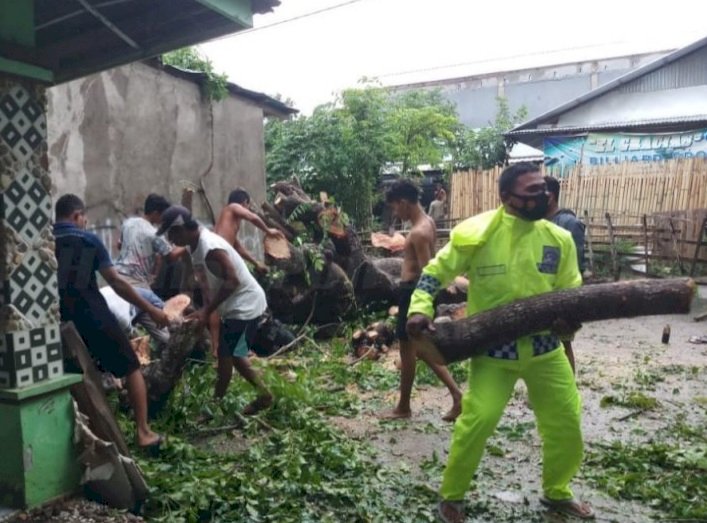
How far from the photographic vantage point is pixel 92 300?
4430 mm

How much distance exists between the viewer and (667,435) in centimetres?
510

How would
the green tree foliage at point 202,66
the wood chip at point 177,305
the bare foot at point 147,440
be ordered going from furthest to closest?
the green tree foliage at point 202,66 < the wood chip at point 177,305 < the bare foot at point 147,440

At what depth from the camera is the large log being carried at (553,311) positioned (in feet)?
12.1

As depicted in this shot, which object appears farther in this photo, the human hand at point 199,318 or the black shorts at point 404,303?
the black shorts at point 404,303

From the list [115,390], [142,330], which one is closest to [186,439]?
[115,390]

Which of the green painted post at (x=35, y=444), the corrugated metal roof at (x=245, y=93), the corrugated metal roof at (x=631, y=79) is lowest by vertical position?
the green painted post at (x=35, y=444)

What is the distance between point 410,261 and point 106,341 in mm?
2332

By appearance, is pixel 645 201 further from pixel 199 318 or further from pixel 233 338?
pixel 199 318

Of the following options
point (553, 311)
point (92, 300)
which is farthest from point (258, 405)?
point (553, 311)

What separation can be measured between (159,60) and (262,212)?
2475 mm

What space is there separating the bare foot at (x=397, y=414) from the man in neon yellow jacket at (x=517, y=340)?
185 cm

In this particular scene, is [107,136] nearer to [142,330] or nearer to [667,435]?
[142,330]

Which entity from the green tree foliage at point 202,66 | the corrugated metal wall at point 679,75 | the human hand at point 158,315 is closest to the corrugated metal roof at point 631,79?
the corrugated metal wall at point 679,75

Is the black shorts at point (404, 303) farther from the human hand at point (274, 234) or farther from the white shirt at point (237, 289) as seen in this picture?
the human hand at point (274, 234)
